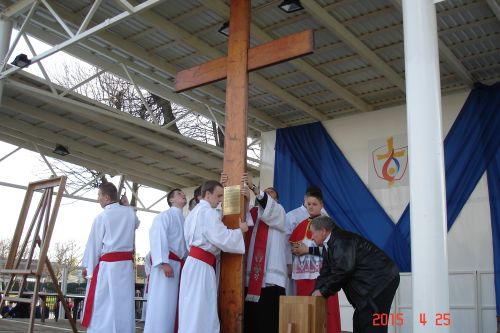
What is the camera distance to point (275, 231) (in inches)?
221

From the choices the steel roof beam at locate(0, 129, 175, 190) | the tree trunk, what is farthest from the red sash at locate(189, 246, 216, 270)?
the tree trunk

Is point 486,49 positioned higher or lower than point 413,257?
higher

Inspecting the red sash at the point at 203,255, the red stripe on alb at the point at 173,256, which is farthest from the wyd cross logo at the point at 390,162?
the red sash at the point at 203,255

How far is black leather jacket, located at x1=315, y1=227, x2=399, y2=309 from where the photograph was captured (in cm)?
426

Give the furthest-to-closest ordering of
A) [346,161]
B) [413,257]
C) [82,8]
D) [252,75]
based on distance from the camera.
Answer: [346,161] → [252,75] → [82,8] → [413,257]

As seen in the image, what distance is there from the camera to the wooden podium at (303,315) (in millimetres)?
4008

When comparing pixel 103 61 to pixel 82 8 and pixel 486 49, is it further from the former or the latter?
pixel 486 49

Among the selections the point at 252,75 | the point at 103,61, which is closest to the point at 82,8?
the point at 103,61

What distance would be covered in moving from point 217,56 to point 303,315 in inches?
226

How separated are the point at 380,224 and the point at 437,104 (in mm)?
5658

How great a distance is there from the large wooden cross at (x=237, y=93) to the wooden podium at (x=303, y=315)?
2.78 feet

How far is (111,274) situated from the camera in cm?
585

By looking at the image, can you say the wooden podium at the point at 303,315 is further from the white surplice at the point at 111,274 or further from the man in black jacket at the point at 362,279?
the white surplice at the point at 111,274

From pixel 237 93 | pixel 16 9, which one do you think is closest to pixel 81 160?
pixel 16 9
